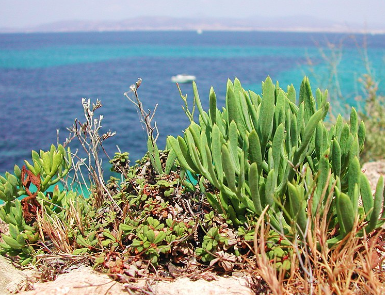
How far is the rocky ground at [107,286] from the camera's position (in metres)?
2.26

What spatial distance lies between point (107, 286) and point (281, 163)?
1281 mm

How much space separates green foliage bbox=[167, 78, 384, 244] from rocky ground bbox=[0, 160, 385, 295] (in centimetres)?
41

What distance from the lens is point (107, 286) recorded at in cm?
232

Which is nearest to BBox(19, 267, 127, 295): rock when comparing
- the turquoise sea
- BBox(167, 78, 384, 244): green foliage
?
BBox(167, 78, 384, 244): green foliage

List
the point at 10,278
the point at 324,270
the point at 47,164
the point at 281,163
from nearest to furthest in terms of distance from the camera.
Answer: the point at 324,270 → the point at 10,278 → the point at 281,163 → the point at 47,164

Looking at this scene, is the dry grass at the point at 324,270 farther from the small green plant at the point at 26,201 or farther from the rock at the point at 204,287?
the small green plant at the point at 26,201

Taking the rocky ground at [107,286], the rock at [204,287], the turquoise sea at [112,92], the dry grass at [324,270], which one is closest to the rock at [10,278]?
the rocky ground at [107,286]

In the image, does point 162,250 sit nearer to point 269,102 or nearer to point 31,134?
point 269,102

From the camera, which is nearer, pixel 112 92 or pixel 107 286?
pixel 107 286

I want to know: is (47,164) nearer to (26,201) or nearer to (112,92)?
(26,201)

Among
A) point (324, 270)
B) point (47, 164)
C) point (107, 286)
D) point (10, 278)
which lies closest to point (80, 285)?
point (107, 286)

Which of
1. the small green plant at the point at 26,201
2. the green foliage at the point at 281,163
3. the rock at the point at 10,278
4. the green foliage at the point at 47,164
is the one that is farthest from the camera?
the green foliage at the point at 47,164

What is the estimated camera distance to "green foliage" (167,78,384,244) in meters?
2.22

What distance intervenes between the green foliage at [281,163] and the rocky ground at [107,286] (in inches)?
16.0
